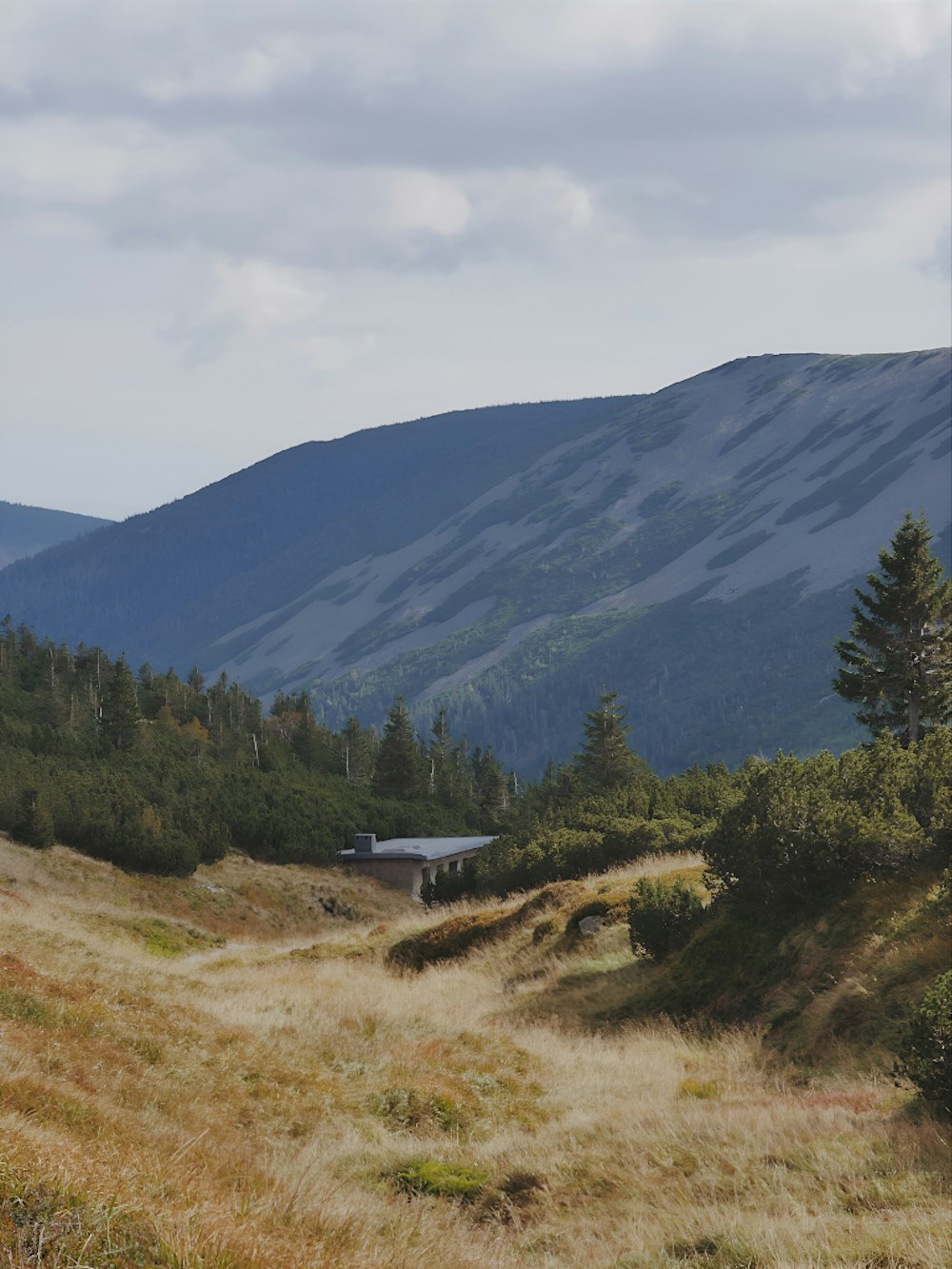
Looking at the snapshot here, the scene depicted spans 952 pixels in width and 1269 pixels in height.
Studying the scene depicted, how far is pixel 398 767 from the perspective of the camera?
342 feet

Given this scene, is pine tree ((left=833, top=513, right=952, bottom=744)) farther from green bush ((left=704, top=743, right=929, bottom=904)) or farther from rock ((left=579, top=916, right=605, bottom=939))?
green bush ((left=704, top=743, right=929, bottom=904))

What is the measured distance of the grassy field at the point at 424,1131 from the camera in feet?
23.8

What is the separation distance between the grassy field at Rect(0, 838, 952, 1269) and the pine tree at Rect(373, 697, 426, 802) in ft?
259

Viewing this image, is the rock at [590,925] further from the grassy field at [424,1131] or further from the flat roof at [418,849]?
the flat roof at [418,849]

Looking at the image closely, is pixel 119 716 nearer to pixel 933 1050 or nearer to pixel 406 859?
pixel 406 859

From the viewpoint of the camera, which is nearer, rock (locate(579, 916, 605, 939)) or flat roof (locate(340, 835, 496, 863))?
rock (locate(579, 916, 605, 939))

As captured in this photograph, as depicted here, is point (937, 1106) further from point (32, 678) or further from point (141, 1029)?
point (32, 678)

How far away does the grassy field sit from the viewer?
7.25m

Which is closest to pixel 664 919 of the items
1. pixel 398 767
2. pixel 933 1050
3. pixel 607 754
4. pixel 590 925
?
pixel 590 925

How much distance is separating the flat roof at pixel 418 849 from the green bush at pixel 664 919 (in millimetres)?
50115

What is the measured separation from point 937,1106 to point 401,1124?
6.33 metres

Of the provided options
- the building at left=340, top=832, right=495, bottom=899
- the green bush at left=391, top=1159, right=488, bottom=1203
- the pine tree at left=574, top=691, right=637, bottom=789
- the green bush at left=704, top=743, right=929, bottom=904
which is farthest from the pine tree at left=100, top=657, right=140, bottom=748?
the green bush at left=391, top=1159, right=488, bottom=1203

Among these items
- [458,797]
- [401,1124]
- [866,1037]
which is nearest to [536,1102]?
[401,1124]

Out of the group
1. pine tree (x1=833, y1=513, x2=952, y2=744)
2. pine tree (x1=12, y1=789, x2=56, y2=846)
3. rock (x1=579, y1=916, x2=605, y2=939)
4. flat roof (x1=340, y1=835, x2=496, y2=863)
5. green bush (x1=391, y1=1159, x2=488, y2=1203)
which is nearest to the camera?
green bush (x1=391, y1=1159, x2=488, y2=1203)
